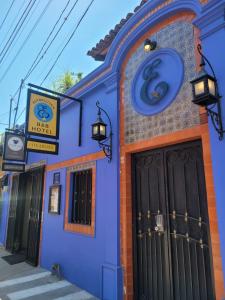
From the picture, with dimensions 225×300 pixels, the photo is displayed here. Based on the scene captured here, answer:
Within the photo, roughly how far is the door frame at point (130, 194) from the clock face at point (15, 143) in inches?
160

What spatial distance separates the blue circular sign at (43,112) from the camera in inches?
202

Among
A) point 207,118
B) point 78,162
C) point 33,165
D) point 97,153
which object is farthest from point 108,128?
point 33,165

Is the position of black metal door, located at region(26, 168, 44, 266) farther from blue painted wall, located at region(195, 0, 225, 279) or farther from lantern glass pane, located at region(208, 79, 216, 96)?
lantern glass pane, located at region(208, 79, 216, 96)

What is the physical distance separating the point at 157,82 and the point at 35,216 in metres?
5.63

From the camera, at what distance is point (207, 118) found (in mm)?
3176

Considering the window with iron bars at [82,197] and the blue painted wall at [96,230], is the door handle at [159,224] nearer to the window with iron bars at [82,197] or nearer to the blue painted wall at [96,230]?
the blue painted wall at [96,230]

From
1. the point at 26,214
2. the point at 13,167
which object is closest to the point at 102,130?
the point at 13,167

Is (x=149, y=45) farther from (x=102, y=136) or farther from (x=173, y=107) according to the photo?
(x=102, y=136)

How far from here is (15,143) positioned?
7207 mm

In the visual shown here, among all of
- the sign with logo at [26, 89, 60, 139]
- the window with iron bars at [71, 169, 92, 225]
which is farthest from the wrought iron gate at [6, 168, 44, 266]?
the sign with logo at [26, 89, 60, 139]

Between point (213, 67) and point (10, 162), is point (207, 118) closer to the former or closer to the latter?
point (213, 67)

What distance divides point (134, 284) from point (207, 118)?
295 centimetres

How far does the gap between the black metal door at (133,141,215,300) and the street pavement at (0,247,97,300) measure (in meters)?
1.45

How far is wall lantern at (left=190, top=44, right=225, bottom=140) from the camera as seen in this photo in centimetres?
280
